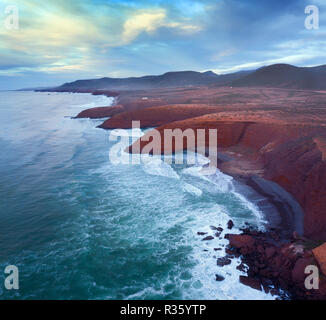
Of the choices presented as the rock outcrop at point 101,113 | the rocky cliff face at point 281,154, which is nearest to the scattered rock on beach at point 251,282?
the rocky cliff face at point 281,154

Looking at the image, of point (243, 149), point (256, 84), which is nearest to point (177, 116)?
point (243, 149)

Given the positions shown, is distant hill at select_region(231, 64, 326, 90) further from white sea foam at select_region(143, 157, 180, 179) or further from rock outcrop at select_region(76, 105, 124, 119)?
white sea foam at select_region(143, 157, 180, 179)

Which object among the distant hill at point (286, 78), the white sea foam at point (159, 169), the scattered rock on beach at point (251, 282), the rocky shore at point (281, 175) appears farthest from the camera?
the distant hill at point (286, 78)

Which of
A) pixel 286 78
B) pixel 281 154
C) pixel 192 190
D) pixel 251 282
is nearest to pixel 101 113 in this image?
pixel 192 190

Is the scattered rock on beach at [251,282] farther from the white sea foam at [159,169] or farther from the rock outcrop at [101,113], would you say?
the rock outcrop at [101,113]

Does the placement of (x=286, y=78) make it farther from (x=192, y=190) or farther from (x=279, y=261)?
(x=279, y=261)
